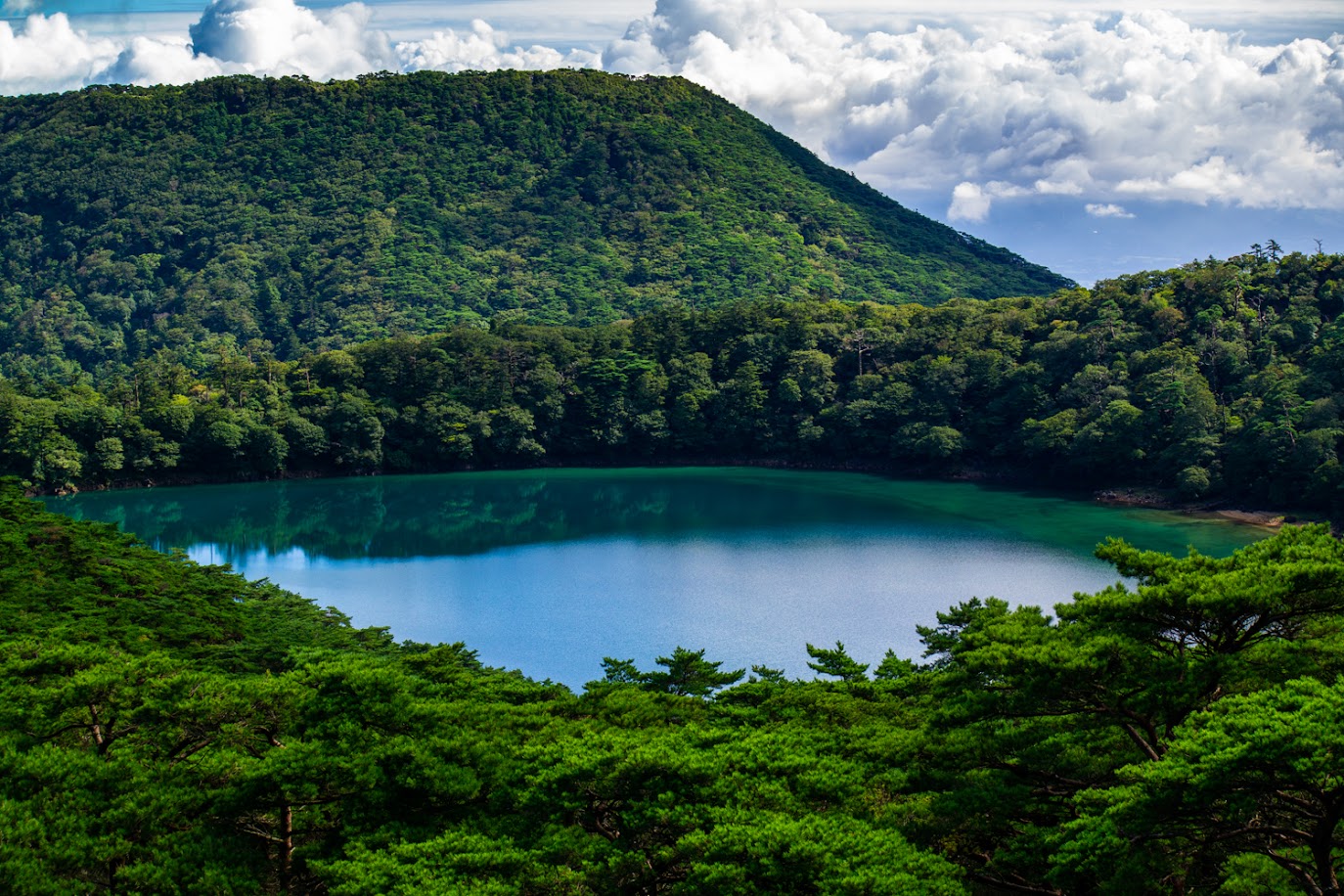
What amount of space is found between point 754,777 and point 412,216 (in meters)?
85.4

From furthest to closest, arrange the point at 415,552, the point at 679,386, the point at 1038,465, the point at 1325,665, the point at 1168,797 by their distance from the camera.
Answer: the point at 679,386, the point at 1038,465, the point at 415,552, the point at 1325,665, the point at 1168,797

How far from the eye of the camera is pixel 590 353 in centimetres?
6275

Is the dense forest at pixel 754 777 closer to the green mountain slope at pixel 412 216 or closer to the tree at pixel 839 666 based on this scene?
the tree at pixel 839 666

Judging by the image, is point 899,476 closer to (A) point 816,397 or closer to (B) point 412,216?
(A) point 816,397

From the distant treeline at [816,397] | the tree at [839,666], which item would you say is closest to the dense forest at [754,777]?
the tree at [839,666]

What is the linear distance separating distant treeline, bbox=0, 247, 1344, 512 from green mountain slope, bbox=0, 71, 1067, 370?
18191 mm

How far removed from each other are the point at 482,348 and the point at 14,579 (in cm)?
4147

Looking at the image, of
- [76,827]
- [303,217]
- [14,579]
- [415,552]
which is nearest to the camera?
[76,827]

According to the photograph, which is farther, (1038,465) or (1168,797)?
(1038,465)

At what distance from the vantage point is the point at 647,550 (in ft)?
124

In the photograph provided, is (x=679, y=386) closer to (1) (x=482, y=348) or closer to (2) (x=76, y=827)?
(1) (x=482, y=348)

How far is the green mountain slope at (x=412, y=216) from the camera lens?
272 ft

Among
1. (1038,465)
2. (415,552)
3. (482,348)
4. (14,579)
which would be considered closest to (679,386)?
(482,348)

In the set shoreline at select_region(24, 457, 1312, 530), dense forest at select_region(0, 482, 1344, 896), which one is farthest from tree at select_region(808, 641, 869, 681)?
shoreline at select_region(24, 457, 1312, 530)
